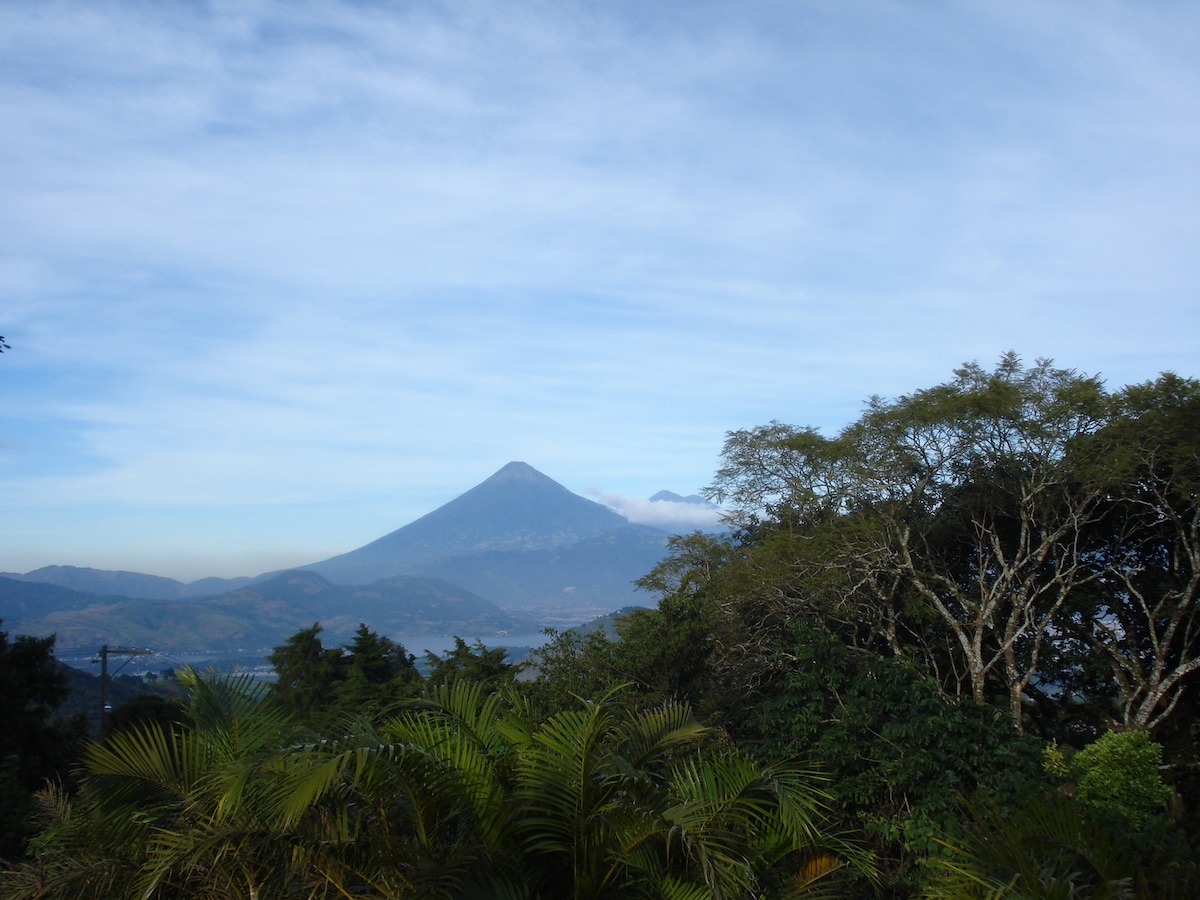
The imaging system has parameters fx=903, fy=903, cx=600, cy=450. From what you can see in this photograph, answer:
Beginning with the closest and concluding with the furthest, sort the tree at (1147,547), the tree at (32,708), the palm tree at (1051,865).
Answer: the palm tree at (1051,865), the tree at (1147,547), the tree at (32,708)

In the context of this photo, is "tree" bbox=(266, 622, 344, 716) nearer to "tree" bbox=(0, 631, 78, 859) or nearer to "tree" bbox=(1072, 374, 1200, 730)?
"tree" bbox=(0, 631, 78, 859)

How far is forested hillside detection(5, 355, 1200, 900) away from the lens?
4449 mm

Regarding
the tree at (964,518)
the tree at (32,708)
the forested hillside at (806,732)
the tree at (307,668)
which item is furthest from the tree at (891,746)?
the tree at (307,668)

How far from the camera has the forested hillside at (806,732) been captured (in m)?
4.45

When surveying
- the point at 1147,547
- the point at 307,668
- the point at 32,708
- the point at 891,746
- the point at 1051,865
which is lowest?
the point at 307,668

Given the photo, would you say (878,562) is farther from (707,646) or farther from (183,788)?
(183,788)

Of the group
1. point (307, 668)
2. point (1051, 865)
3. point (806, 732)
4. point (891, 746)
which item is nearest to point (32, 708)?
point (307, 668)

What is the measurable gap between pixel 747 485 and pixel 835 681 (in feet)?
28.2

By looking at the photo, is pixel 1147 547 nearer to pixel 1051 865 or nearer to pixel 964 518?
pixel 964 518

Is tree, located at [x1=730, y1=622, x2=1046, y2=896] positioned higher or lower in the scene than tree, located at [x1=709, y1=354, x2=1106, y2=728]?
lower

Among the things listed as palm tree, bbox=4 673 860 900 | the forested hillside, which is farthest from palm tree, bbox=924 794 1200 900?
palm tree, bbox=4 673 860 900

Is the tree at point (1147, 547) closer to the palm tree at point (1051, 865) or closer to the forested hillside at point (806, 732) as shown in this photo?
the forested hillside at point (806, 732)

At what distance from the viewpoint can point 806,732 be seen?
401 inches

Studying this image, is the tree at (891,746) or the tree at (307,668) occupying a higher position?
the tree at (891,746)
